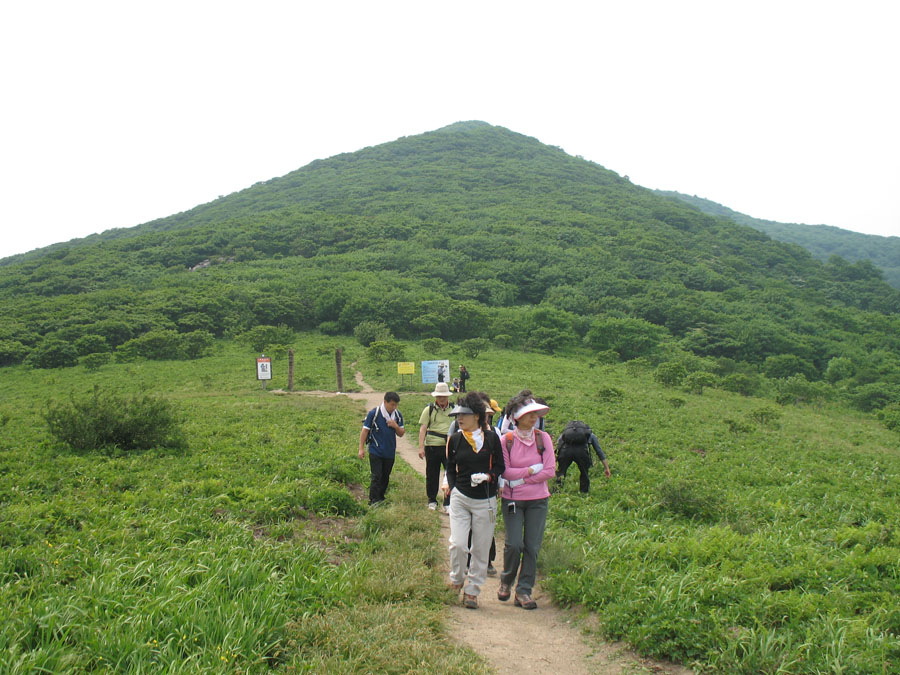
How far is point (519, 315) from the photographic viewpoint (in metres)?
52.8

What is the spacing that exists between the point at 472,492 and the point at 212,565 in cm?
242

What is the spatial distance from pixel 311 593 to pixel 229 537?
4.55ft

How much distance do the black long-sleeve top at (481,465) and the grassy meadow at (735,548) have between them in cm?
126

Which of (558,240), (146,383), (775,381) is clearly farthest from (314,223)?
(775,381)

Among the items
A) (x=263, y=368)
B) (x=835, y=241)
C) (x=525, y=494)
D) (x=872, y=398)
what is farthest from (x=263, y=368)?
(x=835, y=241)

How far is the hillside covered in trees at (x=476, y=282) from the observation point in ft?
147

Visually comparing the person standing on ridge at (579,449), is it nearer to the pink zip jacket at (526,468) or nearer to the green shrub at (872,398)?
the pink zip jacket at (526,468)

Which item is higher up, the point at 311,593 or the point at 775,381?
the point at 311,593

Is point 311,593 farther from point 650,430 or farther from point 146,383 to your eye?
point 146,383

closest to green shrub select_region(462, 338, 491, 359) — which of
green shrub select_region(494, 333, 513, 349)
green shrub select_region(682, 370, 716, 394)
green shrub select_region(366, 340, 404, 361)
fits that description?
green shrub select_region(366, 340, 404, 361)

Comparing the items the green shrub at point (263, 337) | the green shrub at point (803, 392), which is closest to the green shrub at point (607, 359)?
the green shrub at point (803, 392)

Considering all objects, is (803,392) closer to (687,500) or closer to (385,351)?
(385,351)

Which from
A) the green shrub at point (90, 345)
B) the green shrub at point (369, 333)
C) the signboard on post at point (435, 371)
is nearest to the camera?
the signboard on post at point (435, 371)

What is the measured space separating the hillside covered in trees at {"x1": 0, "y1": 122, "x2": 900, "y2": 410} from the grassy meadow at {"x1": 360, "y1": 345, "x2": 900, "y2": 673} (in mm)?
21332
